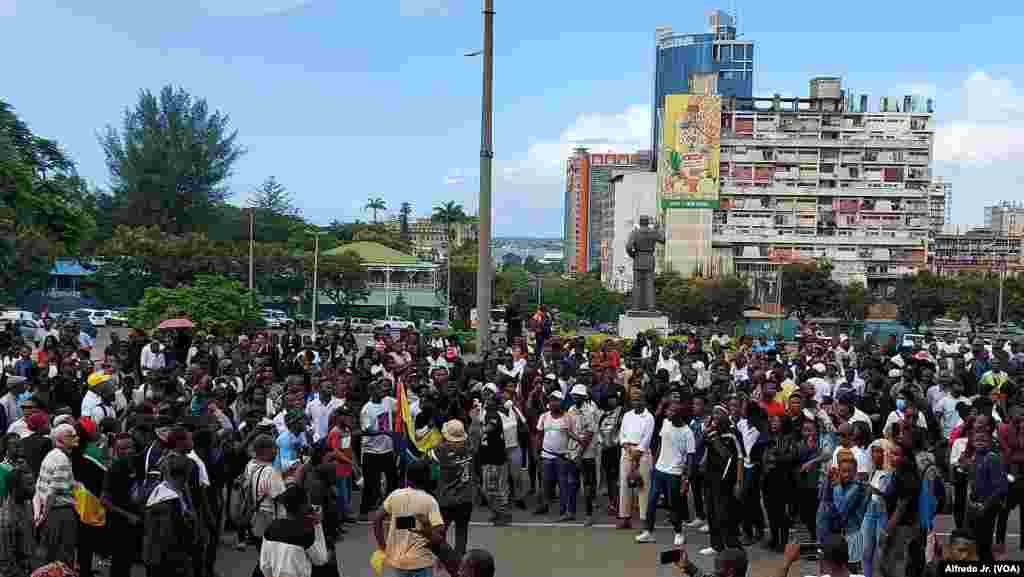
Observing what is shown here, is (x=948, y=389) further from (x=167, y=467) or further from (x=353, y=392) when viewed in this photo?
(x=167, y=467)

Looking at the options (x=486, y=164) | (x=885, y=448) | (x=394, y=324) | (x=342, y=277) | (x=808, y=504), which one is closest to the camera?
(x=885, y=448)

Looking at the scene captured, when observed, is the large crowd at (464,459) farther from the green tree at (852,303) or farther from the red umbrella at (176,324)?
the green tree at (852,303)

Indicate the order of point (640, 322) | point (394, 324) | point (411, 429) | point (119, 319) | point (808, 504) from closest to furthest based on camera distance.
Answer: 1. point (808, 504)
2. point (411, 429)
3. point (640, 322)
4. point (119, 319)
5. point (394, 324)

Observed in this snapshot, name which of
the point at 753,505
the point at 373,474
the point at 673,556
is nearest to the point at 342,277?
the point at 373,474

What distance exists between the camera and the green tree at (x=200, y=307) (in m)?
23.8

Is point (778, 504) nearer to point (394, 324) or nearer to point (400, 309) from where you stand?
point (394, 324)

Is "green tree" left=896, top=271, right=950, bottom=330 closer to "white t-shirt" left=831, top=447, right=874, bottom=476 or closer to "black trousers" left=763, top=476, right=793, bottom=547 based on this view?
"black trousers" left=763, top=476, right=793, bottom=547

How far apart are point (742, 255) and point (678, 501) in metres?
78.0

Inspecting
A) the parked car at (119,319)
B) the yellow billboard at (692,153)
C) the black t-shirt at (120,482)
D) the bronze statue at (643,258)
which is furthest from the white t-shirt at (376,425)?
→ the yellow billboard at (692,153)

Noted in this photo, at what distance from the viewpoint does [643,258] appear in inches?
1167

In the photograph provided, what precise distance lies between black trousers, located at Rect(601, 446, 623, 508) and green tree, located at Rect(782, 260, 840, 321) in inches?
2159

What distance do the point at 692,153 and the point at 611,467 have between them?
239 ft

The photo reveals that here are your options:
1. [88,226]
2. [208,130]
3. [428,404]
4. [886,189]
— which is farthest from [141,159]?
[428,404]

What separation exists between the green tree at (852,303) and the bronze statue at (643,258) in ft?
126
